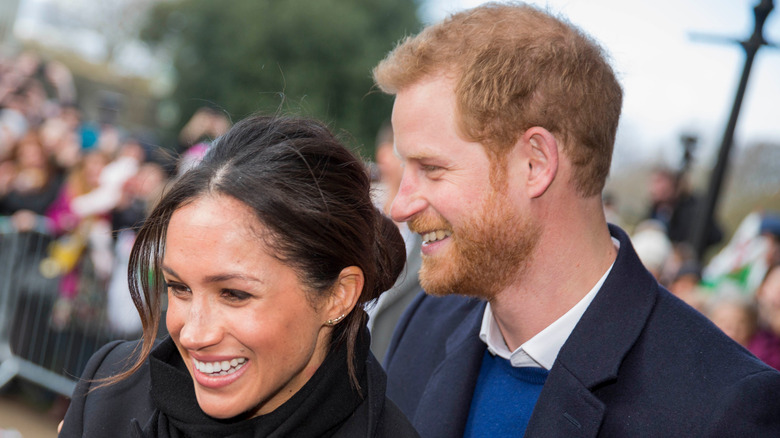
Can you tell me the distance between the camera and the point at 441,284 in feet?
8.50

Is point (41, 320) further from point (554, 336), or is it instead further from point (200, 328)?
point (554, 336)

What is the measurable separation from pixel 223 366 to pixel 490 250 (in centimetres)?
95

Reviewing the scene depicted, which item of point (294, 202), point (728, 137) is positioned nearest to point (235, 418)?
point (294, 202)

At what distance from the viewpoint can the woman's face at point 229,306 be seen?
2.09 meters

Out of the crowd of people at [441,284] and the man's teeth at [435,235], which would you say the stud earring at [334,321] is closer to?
the crowd of people at [441,284]

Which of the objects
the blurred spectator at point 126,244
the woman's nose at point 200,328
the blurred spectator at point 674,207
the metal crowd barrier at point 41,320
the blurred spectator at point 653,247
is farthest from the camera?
the blurred spectator at point 674,207

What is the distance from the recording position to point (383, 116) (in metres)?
25.7

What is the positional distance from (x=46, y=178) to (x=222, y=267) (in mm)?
6698

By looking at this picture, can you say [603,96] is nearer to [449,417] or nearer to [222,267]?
[449,417]

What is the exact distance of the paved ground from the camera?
6414 millimetres

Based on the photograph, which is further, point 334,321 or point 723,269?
point 723,269

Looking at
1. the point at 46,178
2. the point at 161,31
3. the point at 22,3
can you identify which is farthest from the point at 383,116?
the point at 46,178

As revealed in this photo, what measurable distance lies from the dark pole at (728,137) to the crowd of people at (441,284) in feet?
10.6

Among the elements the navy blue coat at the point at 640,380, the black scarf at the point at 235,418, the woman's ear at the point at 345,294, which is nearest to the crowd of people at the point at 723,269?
the navy blue coat at the point at 640,380
